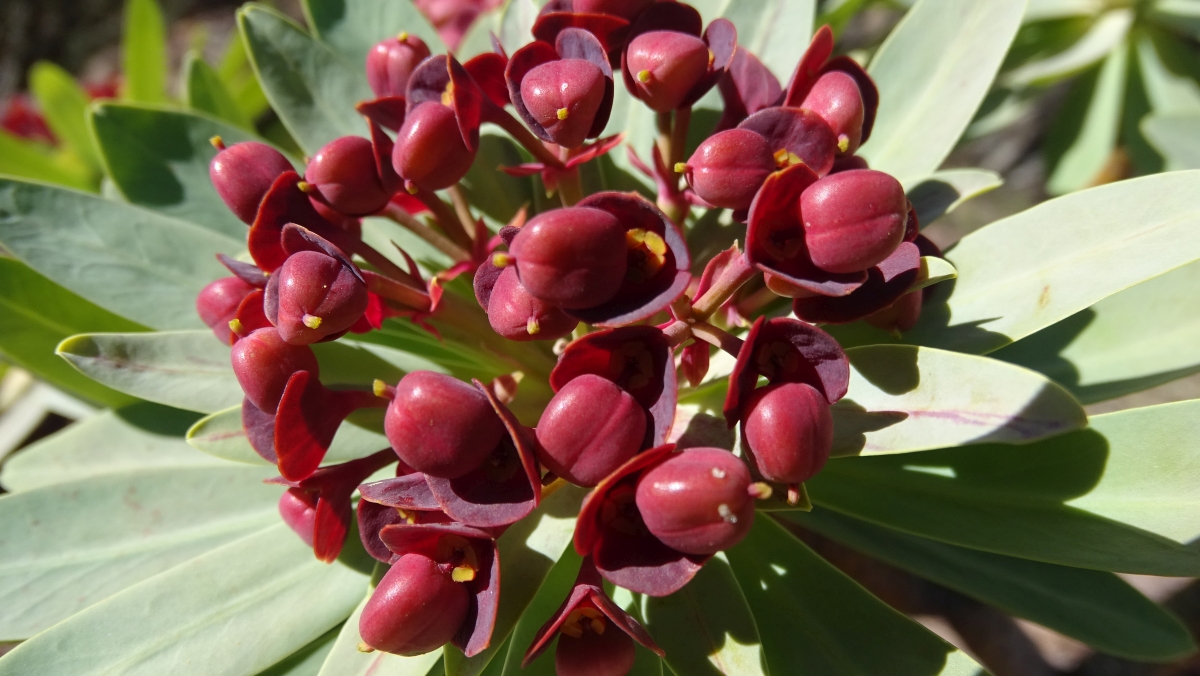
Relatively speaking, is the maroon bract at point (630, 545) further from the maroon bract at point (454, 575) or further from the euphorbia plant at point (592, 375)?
the maroon bract at point (454, 575)

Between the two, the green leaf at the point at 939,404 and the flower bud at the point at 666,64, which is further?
the flower bud at the point at 666,64

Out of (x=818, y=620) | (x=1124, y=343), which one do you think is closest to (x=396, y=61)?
(x=818, y=620)

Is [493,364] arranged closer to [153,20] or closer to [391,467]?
[391,467]

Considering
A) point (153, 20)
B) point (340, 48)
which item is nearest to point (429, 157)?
point (340, 48)

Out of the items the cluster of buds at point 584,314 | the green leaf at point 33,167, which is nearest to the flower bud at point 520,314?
the cluster of buds at point 584,314

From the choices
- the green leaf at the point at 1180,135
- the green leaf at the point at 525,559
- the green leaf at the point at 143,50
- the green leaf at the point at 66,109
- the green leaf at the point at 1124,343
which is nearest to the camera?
the green leaf at the point at 525,559
